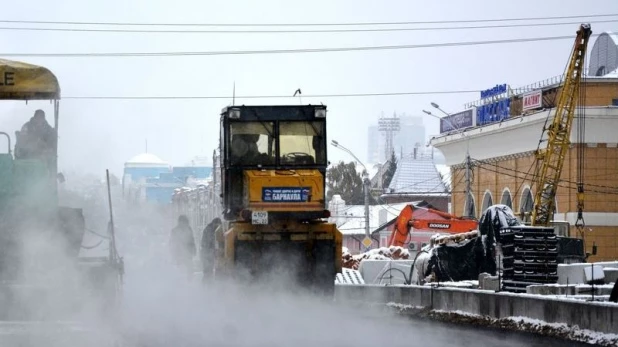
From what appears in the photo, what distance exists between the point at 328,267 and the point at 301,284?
24.9 inches

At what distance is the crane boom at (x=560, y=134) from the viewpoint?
2208 inches

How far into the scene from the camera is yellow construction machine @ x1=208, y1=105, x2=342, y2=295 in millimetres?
23938

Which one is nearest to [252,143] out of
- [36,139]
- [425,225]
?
[36,139]

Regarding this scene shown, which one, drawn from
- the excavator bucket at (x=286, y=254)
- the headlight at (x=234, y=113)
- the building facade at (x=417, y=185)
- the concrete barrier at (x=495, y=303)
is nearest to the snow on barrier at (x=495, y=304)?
the concrete barrier at (x=495, y=303)

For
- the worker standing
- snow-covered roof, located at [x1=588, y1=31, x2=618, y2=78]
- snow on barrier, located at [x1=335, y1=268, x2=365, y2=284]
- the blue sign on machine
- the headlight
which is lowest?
snow on barrier, located at [x1=335, y1=268, x2=365, y2=284]

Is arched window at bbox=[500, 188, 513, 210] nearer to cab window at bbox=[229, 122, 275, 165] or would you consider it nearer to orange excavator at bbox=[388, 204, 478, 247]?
orange excavator at bbox=[388, 204, 478, 247]

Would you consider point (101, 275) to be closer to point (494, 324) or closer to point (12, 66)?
point (12, 66)

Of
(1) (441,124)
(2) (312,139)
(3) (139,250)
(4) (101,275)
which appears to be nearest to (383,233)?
(1) (441,124)

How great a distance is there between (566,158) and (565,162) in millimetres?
222

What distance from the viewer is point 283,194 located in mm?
23891

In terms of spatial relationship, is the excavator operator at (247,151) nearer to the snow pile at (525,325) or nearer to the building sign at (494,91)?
the snow pile at (525,325)

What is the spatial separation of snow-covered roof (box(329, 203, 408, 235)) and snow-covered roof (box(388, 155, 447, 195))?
4965 millimetres

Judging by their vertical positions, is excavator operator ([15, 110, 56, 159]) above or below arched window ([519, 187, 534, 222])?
above

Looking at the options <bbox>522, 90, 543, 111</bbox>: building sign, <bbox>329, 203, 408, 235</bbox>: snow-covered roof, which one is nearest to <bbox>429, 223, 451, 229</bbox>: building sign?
A: <bbox>522, 90, 543, 111</bbox>: building sign
